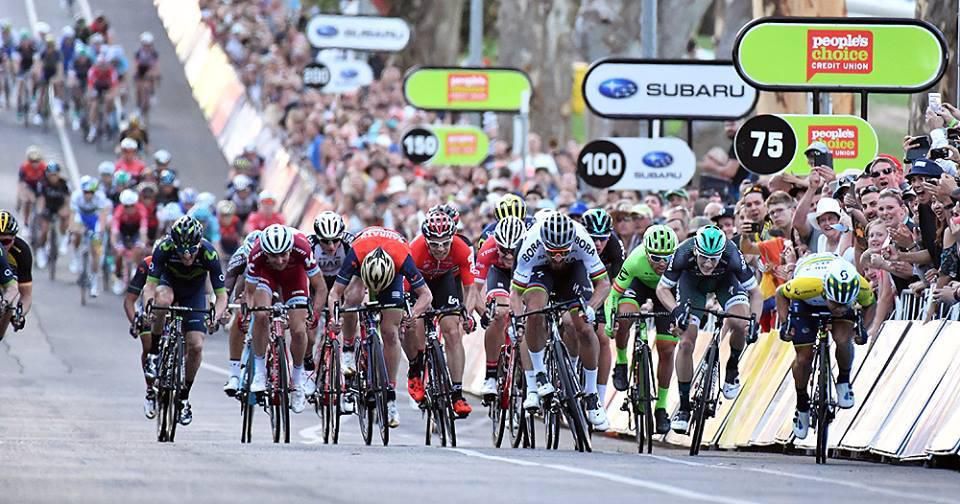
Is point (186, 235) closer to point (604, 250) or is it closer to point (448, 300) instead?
point (448, 300)

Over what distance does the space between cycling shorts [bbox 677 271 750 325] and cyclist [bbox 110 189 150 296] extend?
17.3 m

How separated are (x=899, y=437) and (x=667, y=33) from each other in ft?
78.0

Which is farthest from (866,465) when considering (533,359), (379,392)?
(379,392)

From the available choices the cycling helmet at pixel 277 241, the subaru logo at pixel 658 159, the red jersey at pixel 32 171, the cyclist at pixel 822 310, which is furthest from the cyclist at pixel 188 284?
the red jersey at pixel 32 171

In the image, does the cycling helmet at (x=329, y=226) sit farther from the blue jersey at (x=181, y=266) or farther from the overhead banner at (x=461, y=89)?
the overhead banner at (x=461, y=89)

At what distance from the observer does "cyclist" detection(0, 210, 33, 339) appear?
61.6 feet

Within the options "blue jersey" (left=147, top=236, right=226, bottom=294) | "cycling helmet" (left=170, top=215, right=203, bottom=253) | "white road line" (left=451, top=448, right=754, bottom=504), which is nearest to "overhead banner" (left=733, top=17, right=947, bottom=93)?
"blue jersey" (left=147, top=236, right=226, bottom=294)

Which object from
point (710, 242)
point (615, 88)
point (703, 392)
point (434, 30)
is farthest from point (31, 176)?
point (710, 242)

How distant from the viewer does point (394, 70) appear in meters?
47.7

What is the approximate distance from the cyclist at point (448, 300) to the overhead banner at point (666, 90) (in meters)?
5.22

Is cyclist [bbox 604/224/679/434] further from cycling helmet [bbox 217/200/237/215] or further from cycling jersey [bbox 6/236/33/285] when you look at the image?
cycling helmet [bbox 217/200/237/215]

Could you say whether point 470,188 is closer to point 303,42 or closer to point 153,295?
point 153,295

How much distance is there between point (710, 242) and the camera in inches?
630

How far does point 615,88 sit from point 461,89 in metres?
10.2
